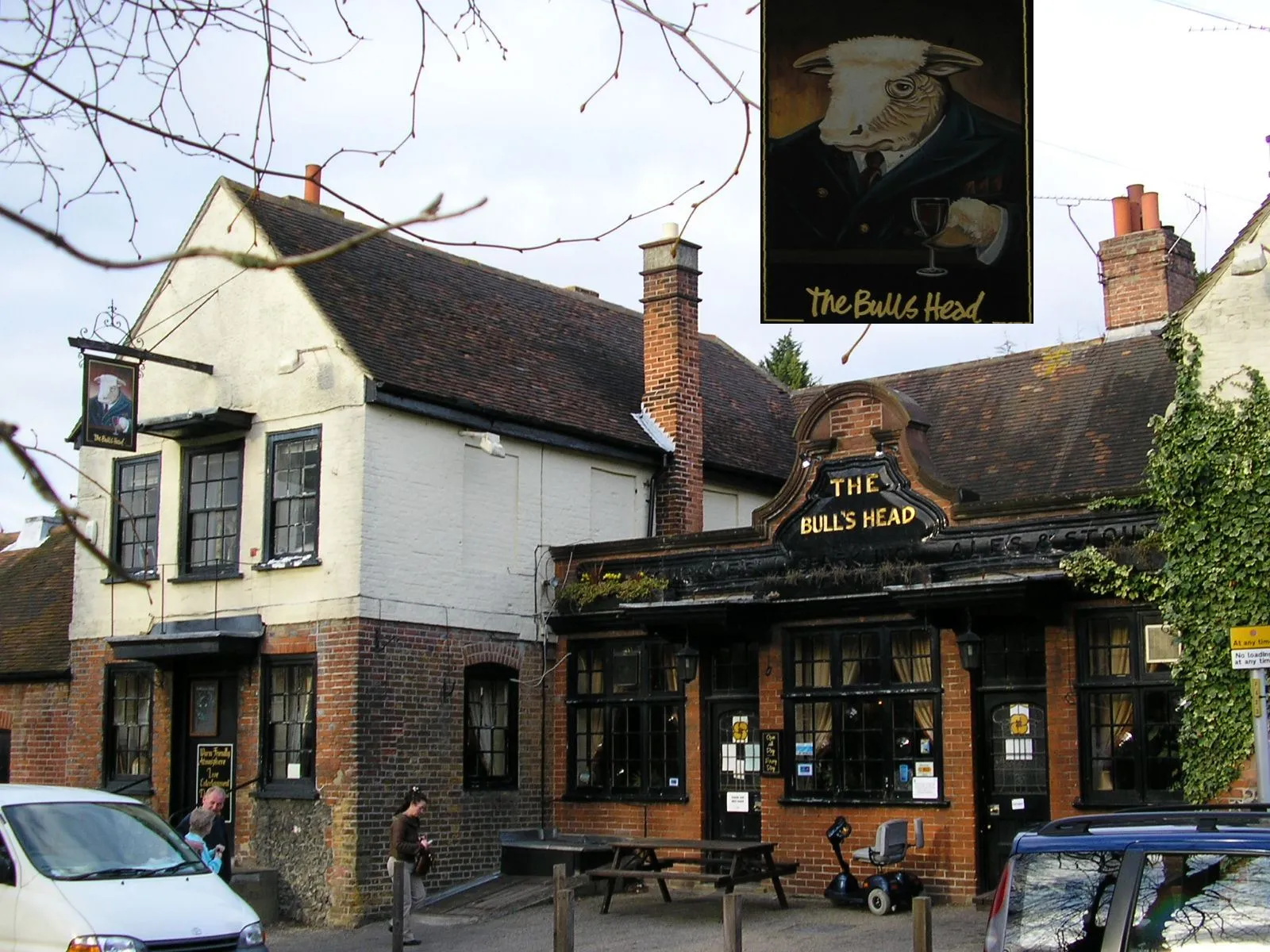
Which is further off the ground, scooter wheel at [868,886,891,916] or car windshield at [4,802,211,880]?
car windshield at [4,802,211,880]

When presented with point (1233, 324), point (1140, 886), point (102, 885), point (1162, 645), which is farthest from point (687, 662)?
point (1140, 886)

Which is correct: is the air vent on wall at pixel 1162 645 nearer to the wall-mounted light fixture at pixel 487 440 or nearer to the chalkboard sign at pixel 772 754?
the chalkboard sign at pixel 772 754

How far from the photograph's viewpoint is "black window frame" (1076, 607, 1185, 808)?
16031 millimetres

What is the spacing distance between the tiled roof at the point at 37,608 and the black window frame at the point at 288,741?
4241mm

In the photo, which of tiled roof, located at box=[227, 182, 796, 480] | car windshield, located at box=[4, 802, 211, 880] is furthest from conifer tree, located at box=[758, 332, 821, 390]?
car windshield, located at box=[4, 802, 211, 880]

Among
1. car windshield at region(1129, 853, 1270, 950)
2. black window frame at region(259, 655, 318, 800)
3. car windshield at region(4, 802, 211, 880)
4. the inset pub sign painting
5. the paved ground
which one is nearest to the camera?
the inset pub sign painting

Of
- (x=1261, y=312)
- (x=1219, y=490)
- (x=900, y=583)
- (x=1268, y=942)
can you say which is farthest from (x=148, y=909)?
(x=1261, y=312)

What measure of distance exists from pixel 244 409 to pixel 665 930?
8.76 meters

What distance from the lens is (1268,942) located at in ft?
22.2

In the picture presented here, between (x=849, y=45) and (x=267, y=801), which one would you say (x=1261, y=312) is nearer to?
(x=849, y=45)

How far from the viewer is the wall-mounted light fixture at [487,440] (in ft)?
→ 65.6

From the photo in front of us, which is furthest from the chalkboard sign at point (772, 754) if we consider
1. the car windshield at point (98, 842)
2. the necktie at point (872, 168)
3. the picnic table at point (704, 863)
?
the necktie at point (872, 168)

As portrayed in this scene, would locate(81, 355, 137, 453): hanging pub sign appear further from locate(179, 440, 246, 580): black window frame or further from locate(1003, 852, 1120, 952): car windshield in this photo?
locate(1003, 852, 1120, 952): car windshield

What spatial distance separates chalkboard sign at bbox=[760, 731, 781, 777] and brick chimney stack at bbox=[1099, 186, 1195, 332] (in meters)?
9.00
